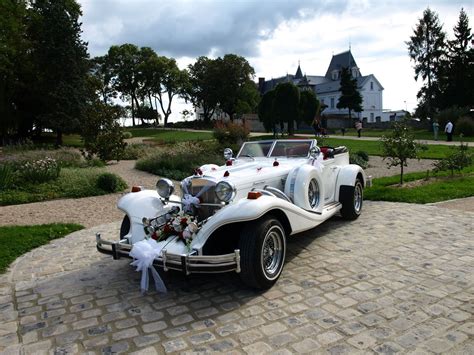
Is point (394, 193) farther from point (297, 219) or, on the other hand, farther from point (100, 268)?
point (100, 268)

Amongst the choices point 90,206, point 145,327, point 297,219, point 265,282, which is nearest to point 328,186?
point 297,219

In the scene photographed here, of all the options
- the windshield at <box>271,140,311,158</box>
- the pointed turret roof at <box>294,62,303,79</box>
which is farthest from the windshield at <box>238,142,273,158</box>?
the pointed turret roof at <box>294,62,303,79</box>

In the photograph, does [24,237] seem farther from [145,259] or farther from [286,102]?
[286,102]

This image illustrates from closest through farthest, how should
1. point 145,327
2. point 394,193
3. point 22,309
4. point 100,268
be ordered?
point 145,327 < point 22,309 < point 100,268 < point 394,193

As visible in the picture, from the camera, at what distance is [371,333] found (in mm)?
3361

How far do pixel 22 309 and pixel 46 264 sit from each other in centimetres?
147

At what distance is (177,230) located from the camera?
14.8 feet

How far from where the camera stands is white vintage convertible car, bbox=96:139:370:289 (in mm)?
4129

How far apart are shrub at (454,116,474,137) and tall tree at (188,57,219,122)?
38.5 meters

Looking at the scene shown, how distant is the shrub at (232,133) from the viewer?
63.9ft

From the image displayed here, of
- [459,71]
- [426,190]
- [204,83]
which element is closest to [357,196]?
[426,190]

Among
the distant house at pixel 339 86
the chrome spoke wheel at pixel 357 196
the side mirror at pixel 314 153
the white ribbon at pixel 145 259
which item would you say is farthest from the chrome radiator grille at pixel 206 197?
the distant house at pixel 339 86

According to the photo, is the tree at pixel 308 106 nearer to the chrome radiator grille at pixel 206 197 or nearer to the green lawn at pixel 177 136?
the green lawn at pixel 177 136

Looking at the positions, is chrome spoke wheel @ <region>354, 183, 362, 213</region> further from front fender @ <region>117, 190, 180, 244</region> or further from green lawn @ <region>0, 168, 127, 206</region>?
green lawn @ <region>0, 168, 127, 206</region>
